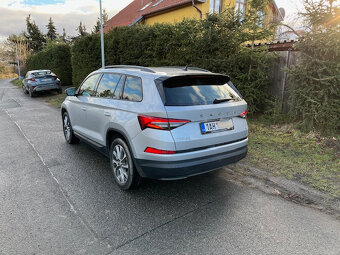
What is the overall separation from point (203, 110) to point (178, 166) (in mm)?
752

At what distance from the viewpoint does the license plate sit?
3.16 meters

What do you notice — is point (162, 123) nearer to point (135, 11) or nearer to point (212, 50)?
point (212, 50)

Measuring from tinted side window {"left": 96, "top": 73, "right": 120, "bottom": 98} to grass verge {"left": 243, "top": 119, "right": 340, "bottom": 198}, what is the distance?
8.78 feet

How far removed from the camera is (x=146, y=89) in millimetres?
3295

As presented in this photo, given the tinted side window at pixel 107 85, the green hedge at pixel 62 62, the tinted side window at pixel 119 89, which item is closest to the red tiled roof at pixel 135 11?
the green hedge at pixel 62 62

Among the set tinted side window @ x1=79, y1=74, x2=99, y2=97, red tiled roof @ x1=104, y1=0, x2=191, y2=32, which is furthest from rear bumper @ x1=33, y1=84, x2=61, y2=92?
tinted side window @ x1=79, y1=74, x2=99, y2=97

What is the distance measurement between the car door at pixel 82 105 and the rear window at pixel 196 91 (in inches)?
76.9

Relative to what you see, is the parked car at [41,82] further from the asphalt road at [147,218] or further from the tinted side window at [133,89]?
the tinted side window at [133,89]

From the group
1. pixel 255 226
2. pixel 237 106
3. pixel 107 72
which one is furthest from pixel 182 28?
pixel 255 226

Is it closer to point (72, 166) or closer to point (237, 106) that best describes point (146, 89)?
point (237, 106)

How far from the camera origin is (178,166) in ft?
9.93

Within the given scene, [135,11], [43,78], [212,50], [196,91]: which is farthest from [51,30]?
[196,91]

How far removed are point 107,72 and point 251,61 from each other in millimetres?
4360

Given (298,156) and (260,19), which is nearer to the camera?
(298,156)
